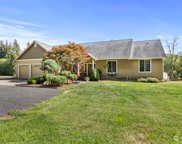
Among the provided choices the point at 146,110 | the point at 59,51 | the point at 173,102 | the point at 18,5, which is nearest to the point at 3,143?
the point at 146,110

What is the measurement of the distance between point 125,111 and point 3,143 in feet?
15.3

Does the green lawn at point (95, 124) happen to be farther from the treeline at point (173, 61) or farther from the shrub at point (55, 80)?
the treeline at point (173, 61)

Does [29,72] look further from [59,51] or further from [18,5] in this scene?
[18,5]

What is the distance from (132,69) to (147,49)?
3394 millimetres

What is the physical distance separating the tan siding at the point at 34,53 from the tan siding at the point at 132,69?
8350 millimetres

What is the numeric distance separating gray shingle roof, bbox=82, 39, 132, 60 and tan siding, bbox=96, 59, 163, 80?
33.0 inches

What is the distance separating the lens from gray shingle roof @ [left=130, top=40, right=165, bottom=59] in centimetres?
2554

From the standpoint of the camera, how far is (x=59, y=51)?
22.9 m

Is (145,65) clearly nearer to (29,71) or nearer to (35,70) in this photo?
(35,70)

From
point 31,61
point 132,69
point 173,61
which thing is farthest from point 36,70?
point 173,61

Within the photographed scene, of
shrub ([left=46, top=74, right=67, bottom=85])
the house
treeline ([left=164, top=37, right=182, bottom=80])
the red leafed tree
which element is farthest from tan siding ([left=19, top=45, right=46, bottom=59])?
treeline ([left=164, top=37, right=182, bottom=80])

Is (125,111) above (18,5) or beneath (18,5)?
beneath

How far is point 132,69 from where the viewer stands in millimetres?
26484

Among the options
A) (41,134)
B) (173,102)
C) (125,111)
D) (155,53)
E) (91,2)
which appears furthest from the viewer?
(155,53)
